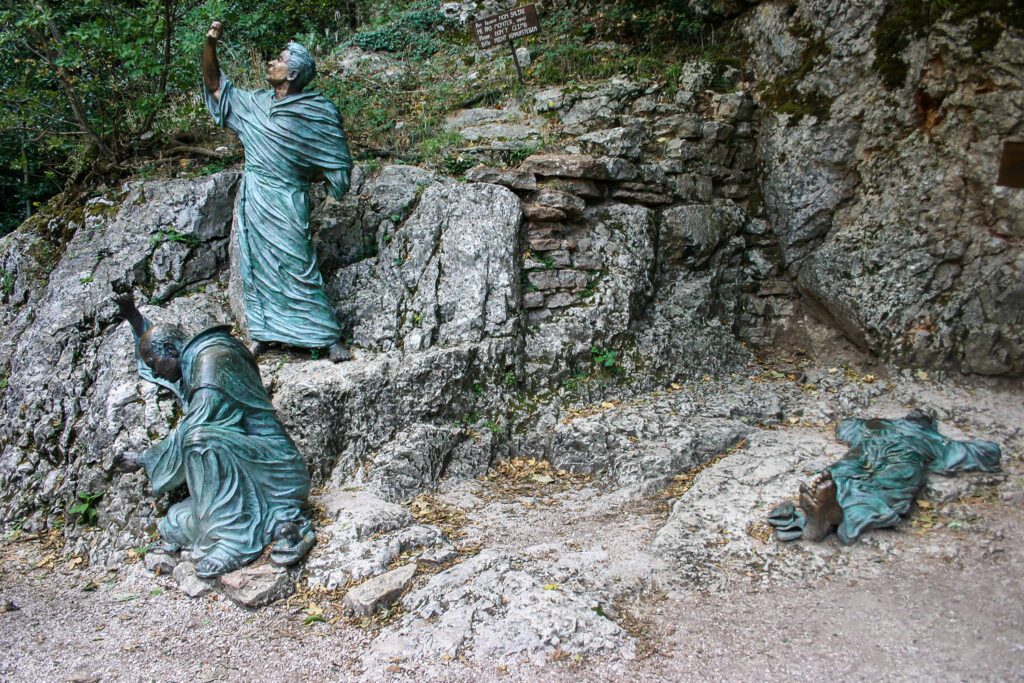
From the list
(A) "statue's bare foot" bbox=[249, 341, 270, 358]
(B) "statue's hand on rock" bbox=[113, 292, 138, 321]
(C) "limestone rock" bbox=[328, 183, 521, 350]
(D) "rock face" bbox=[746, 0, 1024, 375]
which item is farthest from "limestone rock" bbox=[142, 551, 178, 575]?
(D) "rock face" bbox=[746, 0, 1024, 375]

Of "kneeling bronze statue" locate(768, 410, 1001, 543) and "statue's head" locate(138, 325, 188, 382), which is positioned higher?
"statue's head" locate(138, 325, 188, 382)

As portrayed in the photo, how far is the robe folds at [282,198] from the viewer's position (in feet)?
20.4

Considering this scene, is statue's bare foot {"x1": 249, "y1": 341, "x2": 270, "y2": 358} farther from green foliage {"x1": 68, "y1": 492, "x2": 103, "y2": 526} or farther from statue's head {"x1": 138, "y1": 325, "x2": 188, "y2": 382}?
green foliage {"x1": 68, "y1": 492, "x2": 103, "y2": 526}

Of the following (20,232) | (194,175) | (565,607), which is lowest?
(565,607)

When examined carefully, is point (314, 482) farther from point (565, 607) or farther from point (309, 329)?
point (565, 607)

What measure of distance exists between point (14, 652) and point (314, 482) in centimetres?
210

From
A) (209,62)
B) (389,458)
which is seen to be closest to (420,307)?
(389,458)

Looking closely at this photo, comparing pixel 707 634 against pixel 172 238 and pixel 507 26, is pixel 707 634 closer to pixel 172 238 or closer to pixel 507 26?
pixel 172 238

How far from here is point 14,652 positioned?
174 inches

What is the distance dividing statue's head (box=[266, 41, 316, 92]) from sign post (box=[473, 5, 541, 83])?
3.23 meters

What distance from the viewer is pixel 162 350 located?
5.02m

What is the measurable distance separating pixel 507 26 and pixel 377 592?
22.0ft

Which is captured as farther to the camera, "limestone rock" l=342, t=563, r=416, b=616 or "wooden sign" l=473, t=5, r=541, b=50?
"wooden sign" l=473, t=5, r=541, b=50

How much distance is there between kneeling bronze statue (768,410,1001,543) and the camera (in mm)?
4777
